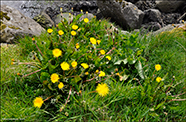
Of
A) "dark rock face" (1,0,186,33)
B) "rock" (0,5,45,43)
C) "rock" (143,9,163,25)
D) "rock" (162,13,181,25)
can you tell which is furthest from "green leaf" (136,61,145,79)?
"rock" (162,13,181,25)

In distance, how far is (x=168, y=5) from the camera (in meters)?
4.87

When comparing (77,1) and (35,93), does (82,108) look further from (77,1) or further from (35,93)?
(77,1)

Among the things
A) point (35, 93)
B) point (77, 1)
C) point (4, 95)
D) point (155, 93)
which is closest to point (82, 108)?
point (35, 93)

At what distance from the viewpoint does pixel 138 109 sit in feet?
5.88

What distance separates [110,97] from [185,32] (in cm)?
216

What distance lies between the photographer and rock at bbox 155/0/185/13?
4.79 metres

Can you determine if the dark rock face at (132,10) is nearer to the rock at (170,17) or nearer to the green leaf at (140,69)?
the rock at (170,17)

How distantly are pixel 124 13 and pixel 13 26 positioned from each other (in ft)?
9.03

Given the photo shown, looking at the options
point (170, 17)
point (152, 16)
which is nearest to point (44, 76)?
point (152, 16)

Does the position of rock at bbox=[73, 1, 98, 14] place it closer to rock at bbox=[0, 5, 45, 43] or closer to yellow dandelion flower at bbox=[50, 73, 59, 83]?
rock at bbox=[0, 5, 45, 43]

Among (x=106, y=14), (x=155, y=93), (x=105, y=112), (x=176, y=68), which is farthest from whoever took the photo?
(x=106, y=14)

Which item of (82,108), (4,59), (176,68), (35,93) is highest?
(4,59)

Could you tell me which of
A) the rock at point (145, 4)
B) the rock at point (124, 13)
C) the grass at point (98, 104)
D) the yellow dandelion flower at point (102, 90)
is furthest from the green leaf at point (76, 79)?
the rock at point (145, 4)

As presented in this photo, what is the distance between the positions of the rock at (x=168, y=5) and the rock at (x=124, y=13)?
3.86ft
